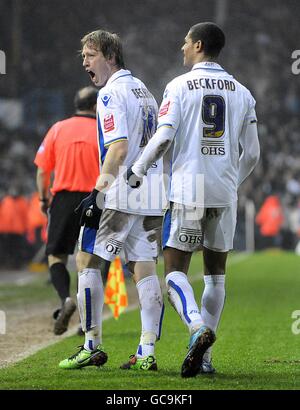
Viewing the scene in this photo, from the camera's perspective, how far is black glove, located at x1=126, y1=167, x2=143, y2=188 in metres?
6.55

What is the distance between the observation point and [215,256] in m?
6.85

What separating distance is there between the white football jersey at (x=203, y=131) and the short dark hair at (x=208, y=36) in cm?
10

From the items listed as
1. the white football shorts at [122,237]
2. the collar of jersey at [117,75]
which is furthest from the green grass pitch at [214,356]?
the collar of jersey at [117,75]

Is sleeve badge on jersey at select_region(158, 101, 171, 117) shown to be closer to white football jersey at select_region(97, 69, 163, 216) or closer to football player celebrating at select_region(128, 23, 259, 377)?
football player celebrating at select_region(128, 23, 259, 377)

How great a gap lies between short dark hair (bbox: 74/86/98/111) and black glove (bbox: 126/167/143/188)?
298cm

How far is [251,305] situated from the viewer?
1313 centimetres

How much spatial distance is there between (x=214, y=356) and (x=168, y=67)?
25643 millimetres

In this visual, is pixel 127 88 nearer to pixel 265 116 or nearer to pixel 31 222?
pixel 31 222

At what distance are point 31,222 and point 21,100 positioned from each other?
9185 millimetres

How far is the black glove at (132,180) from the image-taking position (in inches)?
258

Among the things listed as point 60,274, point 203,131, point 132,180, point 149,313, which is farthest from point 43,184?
point 203,131

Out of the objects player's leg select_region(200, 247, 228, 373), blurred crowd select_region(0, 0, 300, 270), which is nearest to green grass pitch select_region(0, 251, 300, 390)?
player's leg select_region(200, 247, 228, 373)

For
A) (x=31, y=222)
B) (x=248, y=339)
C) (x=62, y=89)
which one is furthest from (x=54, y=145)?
(x=62, y=89)

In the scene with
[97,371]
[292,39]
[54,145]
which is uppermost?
[292,39]
